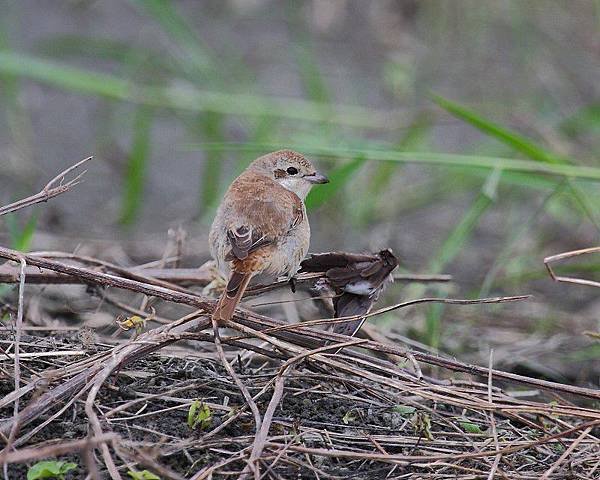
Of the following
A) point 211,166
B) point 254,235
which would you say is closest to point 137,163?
point 211,166

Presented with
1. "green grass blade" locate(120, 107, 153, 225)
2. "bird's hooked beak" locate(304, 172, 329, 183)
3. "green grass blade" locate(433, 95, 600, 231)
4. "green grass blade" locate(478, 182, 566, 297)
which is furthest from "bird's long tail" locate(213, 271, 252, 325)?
"green grass blade" locate(120, 107, 153, 225)

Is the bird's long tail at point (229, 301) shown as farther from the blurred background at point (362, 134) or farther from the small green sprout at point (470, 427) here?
the blurred background at point (362, 134)

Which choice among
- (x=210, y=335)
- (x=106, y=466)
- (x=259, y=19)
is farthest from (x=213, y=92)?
(x=106, y=466)

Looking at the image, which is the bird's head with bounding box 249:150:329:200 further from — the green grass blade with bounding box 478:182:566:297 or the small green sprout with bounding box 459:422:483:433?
the small green sprout with bounding box 459:422:483:433

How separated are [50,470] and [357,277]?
151cm

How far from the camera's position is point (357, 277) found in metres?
4.08

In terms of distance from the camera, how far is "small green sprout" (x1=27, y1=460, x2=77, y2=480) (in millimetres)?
3064

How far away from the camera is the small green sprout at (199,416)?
11.2 ft

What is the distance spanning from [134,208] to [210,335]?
399cm

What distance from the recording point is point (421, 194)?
28.9 ft

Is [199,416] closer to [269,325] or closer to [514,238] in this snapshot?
[269,325]

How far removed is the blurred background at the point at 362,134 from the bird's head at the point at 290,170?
0.08 meters

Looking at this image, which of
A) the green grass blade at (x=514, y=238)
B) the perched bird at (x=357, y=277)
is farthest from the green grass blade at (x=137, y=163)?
the perched bird at (x=357, y=277)

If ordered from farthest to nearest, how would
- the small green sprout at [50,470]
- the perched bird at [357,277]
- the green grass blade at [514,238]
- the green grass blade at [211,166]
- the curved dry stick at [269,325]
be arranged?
the green grass blade at [211,166] < the green grass blade at [514,238] < the perched bird at [357,277] < the curved dry stick at [269,325] < the small green sprout at [50,470]
